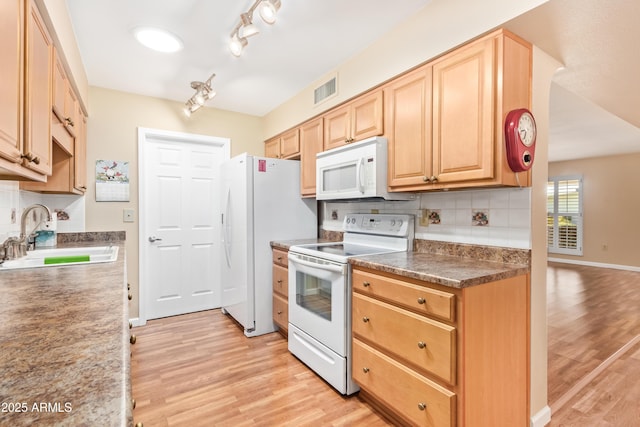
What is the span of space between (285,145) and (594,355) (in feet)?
11.1

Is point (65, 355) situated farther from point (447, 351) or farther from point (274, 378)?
point (274, 378)

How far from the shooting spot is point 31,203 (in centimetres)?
254

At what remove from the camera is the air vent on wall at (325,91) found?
8.97 feet

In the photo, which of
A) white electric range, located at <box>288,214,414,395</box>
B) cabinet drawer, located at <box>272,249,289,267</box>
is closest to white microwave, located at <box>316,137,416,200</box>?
white electric range, located at <box>288,214,414,395</box>

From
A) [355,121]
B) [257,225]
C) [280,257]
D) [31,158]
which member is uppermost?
[355,121]

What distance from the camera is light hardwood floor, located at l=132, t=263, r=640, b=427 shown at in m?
1.86

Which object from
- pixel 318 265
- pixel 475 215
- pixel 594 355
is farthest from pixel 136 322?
Result: pixel 594 355

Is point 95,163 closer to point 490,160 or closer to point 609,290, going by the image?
point 490,160

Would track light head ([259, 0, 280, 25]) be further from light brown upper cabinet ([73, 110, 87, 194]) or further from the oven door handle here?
light brown upper cabinet ([73, 110, 87, 194])

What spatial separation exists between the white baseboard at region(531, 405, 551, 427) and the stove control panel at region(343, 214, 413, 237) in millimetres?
1253

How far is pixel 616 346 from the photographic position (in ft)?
9.14

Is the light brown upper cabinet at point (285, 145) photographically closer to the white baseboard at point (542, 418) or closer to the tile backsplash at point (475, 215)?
the tile backsplash at point (475, 215)

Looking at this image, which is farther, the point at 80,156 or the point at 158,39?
the point at 80,156

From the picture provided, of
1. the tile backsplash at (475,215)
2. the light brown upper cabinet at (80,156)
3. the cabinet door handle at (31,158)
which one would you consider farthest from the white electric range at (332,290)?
the light brown upper cabinet at (80,156)
